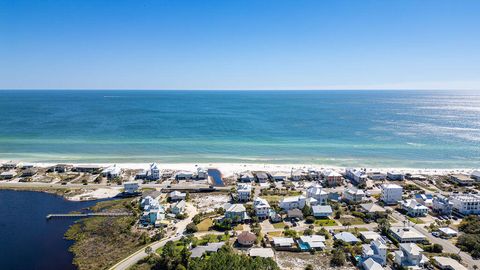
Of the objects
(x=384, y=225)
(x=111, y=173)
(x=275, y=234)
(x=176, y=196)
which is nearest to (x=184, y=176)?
(x=176, y=196)

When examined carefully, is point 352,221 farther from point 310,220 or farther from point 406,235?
point 406,235

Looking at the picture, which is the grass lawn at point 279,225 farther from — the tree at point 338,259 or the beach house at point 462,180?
the beach house at point 462,180

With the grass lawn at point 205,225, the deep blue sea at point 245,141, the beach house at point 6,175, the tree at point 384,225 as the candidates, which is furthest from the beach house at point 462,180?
the beach house at point 6,175

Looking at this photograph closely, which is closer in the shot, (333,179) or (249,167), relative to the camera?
(333,179)

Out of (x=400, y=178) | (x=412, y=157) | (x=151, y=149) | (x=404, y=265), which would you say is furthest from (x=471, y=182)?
(x=151, y=149)

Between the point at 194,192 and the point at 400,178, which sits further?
the point at 400,178

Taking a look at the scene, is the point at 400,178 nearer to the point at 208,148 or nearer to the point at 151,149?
the point at 208,148
